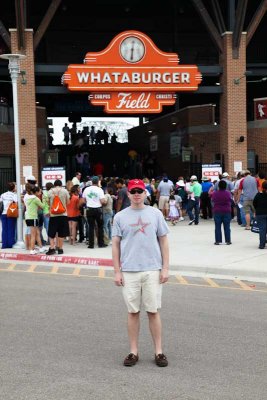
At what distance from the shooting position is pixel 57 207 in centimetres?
1452

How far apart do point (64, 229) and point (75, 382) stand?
9334 millimetres

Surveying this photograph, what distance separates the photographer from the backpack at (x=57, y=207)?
A: 47.6 ft

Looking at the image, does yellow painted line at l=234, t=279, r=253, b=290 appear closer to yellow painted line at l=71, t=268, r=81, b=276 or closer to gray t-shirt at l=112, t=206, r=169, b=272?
yellow painted line at l=71, t=268, r=81, b=276

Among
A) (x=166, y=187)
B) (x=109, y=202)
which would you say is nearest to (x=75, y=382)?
(x=109, y=202)

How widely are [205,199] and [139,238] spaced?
17492mm

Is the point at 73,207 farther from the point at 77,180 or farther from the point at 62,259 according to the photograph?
the point at 77,180

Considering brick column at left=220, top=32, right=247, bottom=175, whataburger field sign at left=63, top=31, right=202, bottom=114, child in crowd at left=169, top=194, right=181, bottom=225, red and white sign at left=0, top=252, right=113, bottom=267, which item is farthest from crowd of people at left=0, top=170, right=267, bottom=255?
brick column at left=220, top=32, right=247, bottom=175

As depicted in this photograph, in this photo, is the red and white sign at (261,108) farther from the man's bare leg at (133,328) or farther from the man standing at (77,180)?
the man's bare leg at (133,328)

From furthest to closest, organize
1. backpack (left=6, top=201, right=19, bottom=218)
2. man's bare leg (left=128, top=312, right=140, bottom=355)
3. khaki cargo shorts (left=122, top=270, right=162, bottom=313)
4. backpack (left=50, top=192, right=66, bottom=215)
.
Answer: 1. backpack (left=6, top=201, right=19, bottom=218)
2. backpack (left=50, top=192, right=66, bottom=215)
3. man's bare leg (left=128, top=312, right=140, bottom=355)
4. khaki cargo shorts (left=122, top=270, right=162, bottom=313)

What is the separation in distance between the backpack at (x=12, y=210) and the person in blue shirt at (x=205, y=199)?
9208mm

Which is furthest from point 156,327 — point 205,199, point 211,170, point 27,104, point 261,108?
point 261,108

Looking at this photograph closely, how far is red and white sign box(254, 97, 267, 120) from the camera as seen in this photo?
30.0m

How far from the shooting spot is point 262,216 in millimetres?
14609

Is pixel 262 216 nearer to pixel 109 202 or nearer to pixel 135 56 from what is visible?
pixel 109 202
